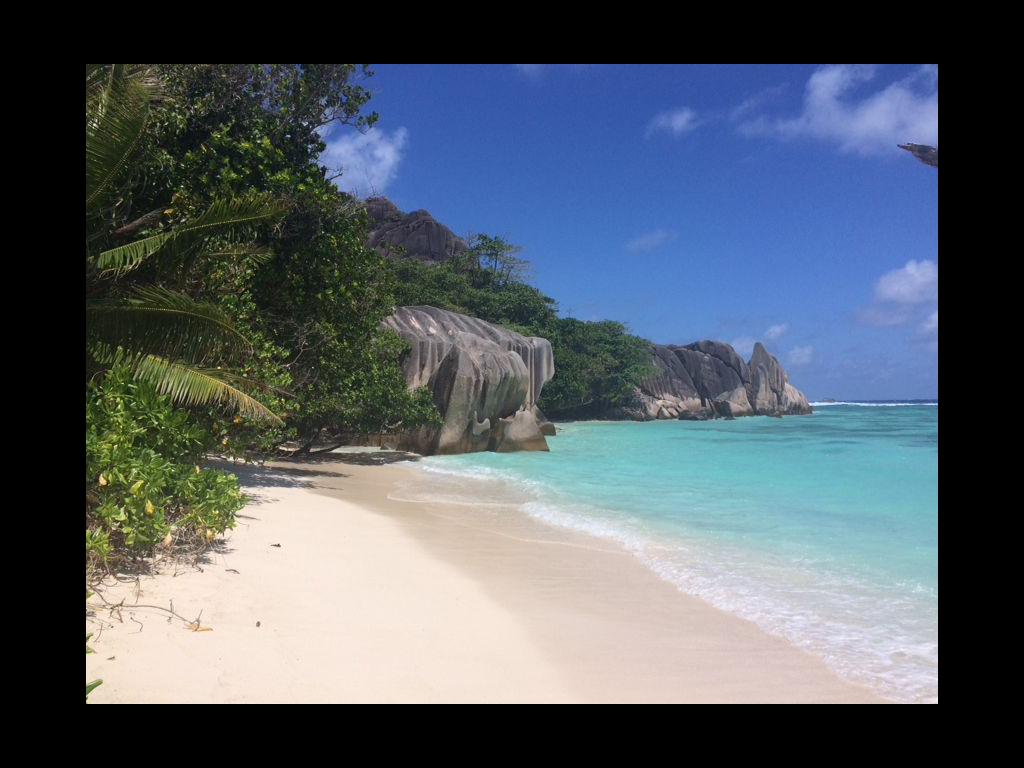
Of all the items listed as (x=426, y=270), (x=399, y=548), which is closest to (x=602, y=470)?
(x=399, y=548)

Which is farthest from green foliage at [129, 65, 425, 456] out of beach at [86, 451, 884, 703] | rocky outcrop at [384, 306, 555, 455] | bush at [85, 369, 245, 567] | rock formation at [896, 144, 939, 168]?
rock formation at [896, 144, 939, 168]

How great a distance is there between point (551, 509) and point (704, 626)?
463cm

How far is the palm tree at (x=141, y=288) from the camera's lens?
15.2 feet

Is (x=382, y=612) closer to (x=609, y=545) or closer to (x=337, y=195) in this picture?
(x=609, y=545)

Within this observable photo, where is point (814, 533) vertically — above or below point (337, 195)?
below

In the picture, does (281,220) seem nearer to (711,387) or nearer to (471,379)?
(471,379)

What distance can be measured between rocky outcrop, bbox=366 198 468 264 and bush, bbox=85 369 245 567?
4259cm

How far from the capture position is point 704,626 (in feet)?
14.6

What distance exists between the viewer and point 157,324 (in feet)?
16.8

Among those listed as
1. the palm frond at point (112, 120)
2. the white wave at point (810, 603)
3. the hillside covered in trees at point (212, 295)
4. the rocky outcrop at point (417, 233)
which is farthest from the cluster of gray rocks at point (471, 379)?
the rocky outcrop at point (417, 233)

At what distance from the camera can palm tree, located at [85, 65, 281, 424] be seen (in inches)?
182

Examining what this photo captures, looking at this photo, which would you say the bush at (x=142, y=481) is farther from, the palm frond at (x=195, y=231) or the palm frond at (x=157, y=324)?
the palm frond at (x=195, y=231)

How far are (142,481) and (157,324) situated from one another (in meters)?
1.57

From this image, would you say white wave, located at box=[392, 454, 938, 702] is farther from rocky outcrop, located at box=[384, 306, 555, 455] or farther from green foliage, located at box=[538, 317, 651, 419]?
green foliage, located at box=[538, 317, 651, 419]
